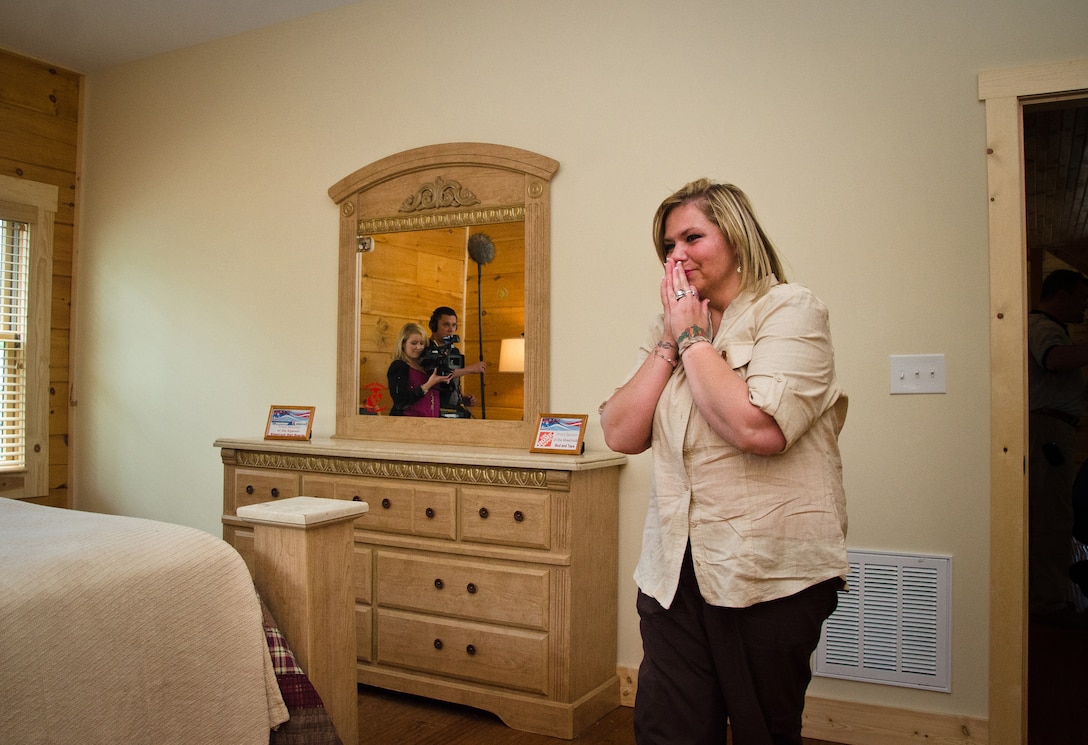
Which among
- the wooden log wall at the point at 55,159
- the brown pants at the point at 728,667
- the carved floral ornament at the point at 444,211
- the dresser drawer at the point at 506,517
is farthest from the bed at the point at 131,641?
the wooden log wall at the point at 55,159

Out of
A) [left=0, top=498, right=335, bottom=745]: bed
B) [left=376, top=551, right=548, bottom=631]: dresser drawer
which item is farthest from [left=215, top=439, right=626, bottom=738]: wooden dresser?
[left=0, top=498, right=335, bottom=745]: bed

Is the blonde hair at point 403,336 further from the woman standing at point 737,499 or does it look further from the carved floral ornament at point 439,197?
the woman standing at point 737,499

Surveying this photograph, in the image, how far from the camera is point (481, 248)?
3.19 m

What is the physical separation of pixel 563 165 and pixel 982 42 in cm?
139

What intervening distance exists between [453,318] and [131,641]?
1.90m

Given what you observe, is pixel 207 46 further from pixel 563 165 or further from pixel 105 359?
pixel 563 165

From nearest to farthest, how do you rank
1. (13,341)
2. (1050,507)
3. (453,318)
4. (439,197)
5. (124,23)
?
(453,318) → (439,197) → (124,23) → (1050,507) → (13,341)

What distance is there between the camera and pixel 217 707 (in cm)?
152

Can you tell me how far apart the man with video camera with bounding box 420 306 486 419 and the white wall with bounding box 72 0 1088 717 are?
0.37 meters

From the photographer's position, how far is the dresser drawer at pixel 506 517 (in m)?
2.66

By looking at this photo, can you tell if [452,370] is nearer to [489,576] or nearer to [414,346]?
[414,346]

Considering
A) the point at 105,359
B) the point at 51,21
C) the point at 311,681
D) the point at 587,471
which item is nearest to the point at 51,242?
the point at 105,359

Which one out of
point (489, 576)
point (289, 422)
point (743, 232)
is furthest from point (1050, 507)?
point (289, 422)

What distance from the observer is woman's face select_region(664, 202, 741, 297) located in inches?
59.0
